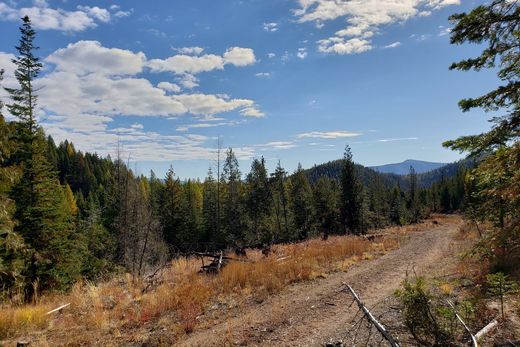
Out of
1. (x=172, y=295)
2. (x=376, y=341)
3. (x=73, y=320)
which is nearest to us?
(x=376, y=341)

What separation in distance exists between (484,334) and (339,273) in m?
6.38

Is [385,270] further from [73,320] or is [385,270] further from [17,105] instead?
[17,105]

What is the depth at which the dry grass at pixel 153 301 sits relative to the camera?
285 inches

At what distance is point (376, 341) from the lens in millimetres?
6012

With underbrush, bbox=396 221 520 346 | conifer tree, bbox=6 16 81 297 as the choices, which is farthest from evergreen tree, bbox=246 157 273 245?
underbrush, bbox=396 221 520 346

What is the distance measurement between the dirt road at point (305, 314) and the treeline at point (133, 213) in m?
5.86

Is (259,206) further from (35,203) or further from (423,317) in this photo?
(423,317)

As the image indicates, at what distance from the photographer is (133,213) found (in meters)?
31.1

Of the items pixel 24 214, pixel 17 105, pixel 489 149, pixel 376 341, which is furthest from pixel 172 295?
pixel 17 105

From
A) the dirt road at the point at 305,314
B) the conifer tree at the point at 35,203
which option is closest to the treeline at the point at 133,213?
the conifer tree at the point at 35,203

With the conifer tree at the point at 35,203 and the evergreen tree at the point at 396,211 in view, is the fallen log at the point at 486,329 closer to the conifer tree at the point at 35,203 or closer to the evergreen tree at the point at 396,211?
the conifer tree at the point at 35,203

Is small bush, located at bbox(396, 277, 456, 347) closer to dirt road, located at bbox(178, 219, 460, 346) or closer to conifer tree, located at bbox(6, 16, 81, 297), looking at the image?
dirt road, located at bbox(178, 219, 460, 346)

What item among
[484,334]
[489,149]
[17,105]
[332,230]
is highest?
[17,105]

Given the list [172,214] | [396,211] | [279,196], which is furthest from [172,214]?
[396,211]
